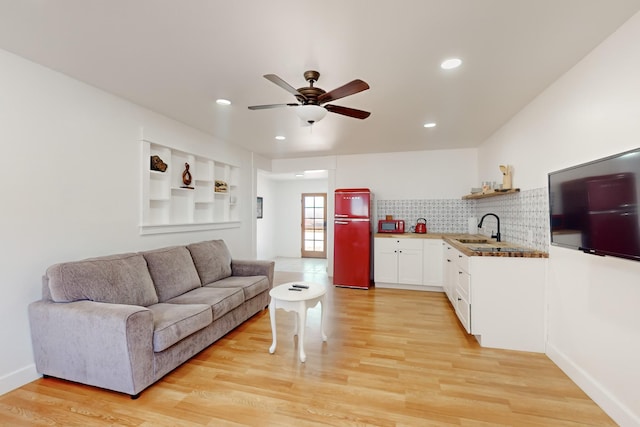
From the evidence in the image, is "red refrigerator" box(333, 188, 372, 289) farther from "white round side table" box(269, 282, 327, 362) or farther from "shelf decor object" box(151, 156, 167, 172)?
"shelf decor object" box(151, 156, 167, 172)

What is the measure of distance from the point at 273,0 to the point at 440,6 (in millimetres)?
921

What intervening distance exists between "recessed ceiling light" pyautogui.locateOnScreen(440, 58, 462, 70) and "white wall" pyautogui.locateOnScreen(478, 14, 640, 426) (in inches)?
34.9

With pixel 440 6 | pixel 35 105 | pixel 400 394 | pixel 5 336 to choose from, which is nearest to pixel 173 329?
pixel 5 336

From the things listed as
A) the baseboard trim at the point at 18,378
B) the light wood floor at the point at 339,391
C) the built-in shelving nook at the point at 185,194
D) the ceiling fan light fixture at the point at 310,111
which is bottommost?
the light wood floor at the point at 339,391

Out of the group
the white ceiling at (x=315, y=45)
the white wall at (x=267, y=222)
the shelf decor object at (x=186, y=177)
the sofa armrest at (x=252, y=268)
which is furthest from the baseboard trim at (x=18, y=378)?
the white wall at (x=267, y=222)

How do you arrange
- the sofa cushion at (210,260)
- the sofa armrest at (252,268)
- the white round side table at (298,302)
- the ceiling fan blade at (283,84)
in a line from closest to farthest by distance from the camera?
the ceiling fan blade at (283,84) → the white round side table at (298,302) → the sofa cushion at (210,260) → the sofa armrest at (252,268)

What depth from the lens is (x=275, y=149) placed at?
5227 mm

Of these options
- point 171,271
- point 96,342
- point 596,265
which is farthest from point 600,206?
point 171,271

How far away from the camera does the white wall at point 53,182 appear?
2186 millimetres

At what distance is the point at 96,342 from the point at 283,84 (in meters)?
2.19

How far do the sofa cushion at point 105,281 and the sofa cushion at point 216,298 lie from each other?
290mm

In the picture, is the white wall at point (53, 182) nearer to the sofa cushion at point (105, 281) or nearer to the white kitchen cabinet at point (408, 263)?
the sofa cushion at point (105, 281)

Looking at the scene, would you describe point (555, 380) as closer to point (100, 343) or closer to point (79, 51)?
point (100, 343)

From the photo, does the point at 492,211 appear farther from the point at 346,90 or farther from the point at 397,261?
the point at 346,90
